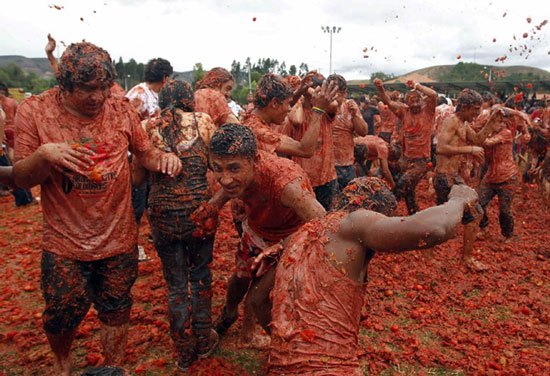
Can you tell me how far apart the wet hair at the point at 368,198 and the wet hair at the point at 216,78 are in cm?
323

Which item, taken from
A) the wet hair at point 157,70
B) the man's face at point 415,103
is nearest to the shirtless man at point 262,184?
the wet hair at point 157,70

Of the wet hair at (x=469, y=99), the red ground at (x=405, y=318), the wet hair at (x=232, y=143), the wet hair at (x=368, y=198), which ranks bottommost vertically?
the red ground at (x=405, y=318)

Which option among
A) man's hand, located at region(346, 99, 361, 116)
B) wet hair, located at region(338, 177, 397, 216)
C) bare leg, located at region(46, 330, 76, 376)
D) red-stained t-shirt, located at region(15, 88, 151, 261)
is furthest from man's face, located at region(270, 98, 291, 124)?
man's hand, located at region(346, 99, 361, 116)

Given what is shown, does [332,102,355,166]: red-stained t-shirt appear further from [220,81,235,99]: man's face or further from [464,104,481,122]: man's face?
[220,81,235,99]: man's face

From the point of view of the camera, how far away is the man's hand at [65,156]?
2.48m

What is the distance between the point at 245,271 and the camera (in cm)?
343

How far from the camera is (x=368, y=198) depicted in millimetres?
2211

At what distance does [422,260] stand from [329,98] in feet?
10.3

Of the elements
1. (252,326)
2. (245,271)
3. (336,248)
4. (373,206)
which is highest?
(373,206)

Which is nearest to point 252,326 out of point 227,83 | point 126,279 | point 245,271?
point 245,271

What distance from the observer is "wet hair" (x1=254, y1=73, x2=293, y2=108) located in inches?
145

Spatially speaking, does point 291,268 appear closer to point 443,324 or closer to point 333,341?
point 333,341

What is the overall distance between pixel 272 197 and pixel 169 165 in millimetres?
788

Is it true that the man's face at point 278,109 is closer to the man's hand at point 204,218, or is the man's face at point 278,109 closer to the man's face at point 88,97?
the man's hand at point 204,218
